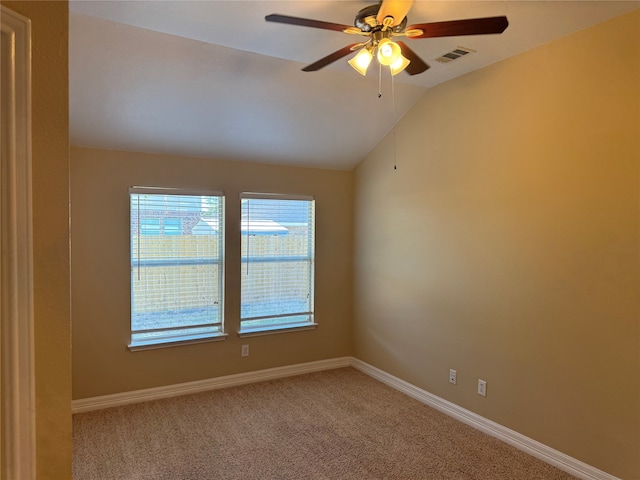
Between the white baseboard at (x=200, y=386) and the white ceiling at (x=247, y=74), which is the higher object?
the white ceiling at (x=247, y=74)

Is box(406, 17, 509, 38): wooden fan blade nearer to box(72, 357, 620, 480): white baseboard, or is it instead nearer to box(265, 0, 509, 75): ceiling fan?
box(265, 0, 509, 75): ceiling fan

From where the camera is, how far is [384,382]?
14.1 feet

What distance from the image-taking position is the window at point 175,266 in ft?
12.5

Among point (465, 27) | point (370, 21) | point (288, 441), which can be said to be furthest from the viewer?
point (288, 441)

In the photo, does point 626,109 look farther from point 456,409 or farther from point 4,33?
point 4,33

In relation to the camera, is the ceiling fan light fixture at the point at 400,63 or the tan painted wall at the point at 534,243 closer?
the ceiling fan light fixture at the point at 400,63

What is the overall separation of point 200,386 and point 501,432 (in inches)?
105

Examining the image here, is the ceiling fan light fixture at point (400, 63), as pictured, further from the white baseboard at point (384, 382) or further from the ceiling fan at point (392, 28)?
the white baseboard at point (384, 382)

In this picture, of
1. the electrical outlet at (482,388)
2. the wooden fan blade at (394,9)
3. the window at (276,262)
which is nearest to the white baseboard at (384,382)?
the electrical outlet at (482,388)

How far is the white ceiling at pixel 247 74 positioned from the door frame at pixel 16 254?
1.55 metres

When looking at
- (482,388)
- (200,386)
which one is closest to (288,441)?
(200,386)

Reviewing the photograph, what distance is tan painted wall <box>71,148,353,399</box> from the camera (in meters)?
3.59

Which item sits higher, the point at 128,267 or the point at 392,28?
the point at 392,28

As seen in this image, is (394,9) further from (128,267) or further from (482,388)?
(128,267)
